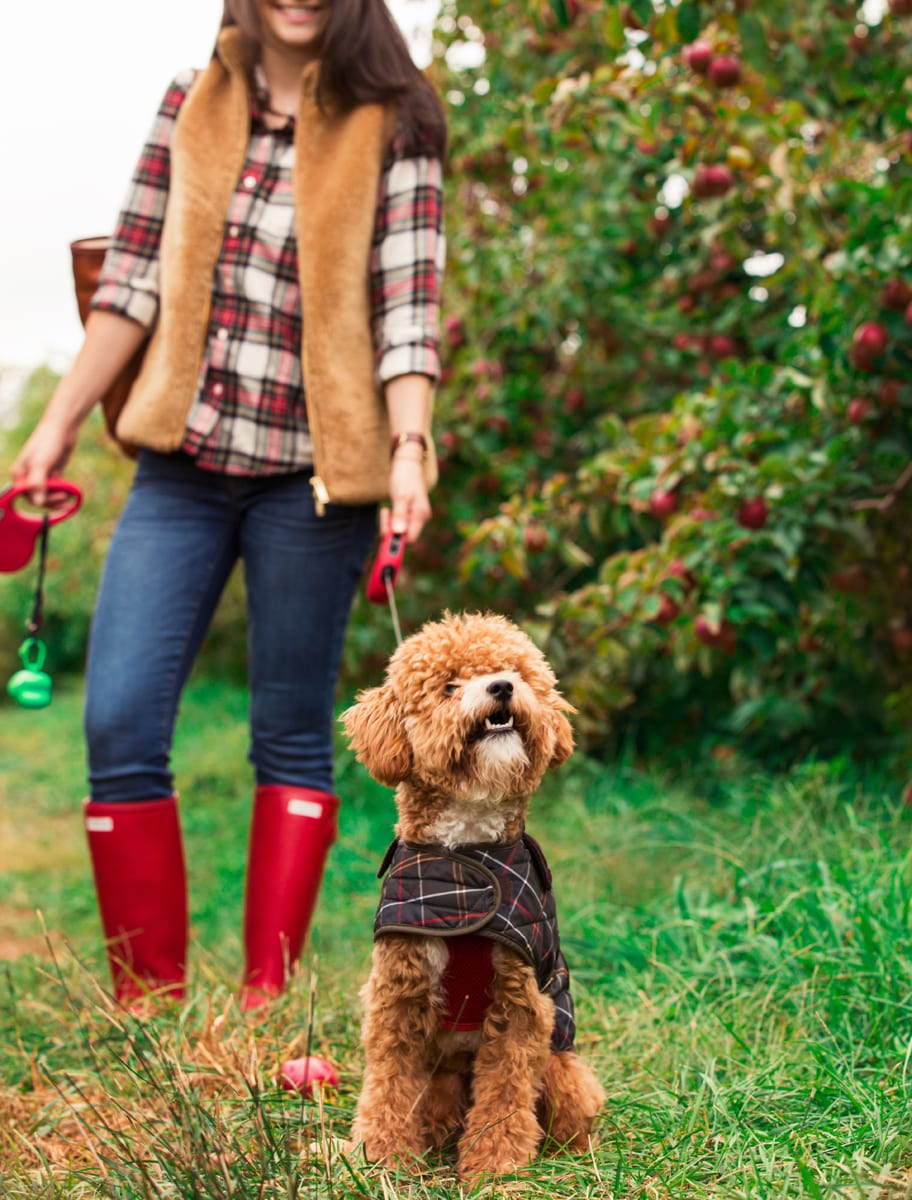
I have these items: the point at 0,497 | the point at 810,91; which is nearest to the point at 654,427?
the point at 810,91

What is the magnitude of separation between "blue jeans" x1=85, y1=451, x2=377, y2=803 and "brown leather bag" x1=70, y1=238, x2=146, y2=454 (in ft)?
0.74

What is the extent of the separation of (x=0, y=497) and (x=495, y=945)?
1499mm

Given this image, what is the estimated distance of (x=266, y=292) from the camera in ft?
8.46

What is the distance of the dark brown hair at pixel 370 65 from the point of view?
249cm

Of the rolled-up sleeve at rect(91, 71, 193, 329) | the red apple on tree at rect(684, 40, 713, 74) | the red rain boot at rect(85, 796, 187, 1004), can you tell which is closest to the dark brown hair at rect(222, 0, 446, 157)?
the rolled-up sleeve at rect(91, 71, 193, 329)

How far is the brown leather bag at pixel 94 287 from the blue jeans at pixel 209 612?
22 centimetres

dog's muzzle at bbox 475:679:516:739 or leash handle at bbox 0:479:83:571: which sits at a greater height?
leash handle at bbox 0:479:83:571

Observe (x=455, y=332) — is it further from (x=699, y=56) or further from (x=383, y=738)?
(x=383, y=738)

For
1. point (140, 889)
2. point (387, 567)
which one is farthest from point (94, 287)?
point (140, 889)

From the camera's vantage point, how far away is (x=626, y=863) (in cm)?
343

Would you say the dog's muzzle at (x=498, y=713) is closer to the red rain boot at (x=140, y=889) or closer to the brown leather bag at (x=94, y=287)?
the red rain boot at (x=140, y=889)

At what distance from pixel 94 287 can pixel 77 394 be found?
1.07ft

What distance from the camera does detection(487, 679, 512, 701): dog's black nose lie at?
1638mm

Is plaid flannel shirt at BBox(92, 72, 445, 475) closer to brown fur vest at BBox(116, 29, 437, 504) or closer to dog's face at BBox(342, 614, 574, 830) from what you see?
brown fur vest at BBox(116, 29, 437, 504)
